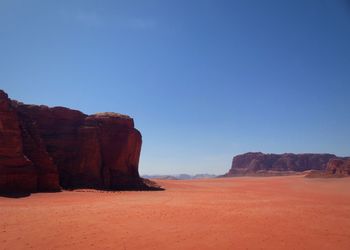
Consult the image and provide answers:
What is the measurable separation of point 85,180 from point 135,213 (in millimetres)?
15520

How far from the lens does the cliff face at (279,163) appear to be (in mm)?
138875

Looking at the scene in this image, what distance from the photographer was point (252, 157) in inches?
5984

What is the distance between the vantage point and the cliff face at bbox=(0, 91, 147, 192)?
2050cm

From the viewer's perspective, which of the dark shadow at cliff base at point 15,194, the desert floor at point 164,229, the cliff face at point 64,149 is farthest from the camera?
the cliff face at point 64,149

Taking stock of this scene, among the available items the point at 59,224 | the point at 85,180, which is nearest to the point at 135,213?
the point at 59,224

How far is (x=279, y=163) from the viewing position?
140625mm

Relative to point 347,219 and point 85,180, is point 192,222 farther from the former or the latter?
point 85,180

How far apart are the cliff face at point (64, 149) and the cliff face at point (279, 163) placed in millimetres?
109446

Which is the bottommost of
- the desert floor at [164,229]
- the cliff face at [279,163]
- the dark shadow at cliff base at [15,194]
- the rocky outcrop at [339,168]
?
the desert floor at [164,229]

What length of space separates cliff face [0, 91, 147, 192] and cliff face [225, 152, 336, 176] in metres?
109

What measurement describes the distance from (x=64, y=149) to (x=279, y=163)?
126 metres

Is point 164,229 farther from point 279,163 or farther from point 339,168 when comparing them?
point 279,163

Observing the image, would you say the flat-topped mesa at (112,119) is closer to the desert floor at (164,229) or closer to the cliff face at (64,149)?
the cliff face at (64,149)

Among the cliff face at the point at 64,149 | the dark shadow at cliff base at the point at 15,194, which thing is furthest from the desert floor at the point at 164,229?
the cliff face at the point at 64,149
